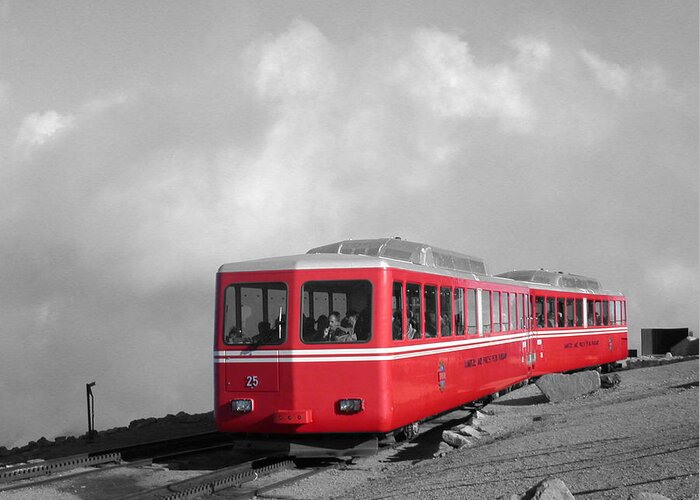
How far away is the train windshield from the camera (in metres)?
12.2

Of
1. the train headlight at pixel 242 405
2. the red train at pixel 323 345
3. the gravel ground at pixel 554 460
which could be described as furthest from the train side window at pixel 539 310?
the train headlight at pixel 242 405

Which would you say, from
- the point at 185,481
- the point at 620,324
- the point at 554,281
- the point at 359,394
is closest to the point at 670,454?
the point at 359,394

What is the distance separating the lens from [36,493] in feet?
37.2

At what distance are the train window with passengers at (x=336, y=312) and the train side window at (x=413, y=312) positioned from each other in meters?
0.95

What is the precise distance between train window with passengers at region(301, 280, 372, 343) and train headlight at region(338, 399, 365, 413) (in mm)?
795

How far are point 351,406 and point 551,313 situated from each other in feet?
44.3

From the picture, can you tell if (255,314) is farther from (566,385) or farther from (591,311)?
(591,311)

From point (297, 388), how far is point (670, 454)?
182 inches

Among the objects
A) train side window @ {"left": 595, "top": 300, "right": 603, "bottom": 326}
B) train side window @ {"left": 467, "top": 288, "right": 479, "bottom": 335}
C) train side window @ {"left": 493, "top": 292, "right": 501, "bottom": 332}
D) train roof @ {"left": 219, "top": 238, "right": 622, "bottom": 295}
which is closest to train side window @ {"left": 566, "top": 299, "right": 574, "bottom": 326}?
train side window @ {"left": 595, "top": 300, "right": 603, "bottom": 326}

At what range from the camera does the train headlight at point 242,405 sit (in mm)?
12188

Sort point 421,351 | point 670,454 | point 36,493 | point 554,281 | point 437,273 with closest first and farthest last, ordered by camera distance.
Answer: point 670,454, point 36,493, point 421,351, point 437,273, point 554,281

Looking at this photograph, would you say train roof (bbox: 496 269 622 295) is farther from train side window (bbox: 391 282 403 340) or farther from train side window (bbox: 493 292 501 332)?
train side window (bbox: 391 282 403 340)

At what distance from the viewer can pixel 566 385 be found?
1956cm

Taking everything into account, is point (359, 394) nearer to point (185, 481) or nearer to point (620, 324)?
point (185, 481)
